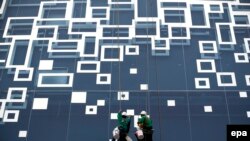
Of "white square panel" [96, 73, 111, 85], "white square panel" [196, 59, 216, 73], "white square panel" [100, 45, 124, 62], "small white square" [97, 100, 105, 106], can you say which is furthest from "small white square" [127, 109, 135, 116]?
"white square panel" [196, 59, 216, 73]

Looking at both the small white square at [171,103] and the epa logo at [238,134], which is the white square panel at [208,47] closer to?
the small white square at [171,103]

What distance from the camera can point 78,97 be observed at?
1129cm

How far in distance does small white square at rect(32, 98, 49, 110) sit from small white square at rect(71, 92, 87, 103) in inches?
33.8

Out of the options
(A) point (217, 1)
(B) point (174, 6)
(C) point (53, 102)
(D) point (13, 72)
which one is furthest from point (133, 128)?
(A) point (217, 1)

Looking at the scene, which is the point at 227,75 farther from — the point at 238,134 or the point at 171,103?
the point at 238,134

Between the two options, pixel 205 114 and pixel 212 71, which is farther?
pixel 212 71

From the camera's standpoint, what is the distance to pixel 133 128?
34.1ft

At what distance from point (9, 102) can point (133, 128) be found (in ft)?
13.7

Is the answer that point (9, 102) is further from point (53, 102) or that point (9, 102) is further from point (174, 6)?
Result: point (174, 6)

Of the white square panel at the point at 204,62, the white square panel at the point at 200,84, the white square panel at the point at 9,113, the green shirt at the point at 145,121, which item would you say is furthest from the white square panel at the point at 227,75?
the white square panel at the point at 9,113

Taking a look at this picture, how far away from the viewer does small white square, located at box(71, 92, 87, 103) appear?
441 inches

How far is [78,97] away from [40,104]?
124 centimetres

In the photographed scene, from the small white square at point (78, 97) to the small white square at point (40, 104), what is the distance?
860 millimetres

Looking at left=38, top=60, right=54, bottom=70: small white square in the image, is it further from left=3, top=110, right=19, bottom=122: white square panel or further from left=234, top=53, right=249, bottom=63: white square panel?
left=234, top=53, right=249, bottom=63: white square panel
